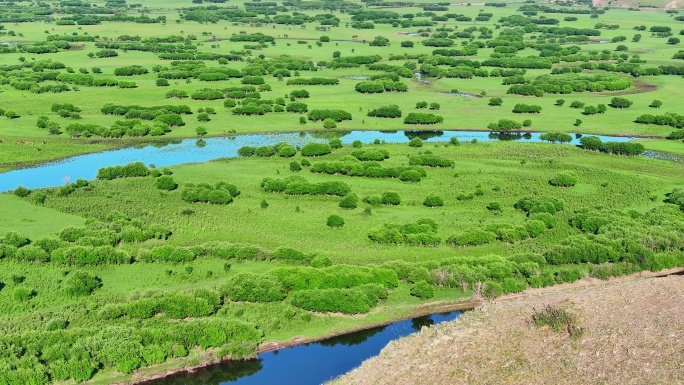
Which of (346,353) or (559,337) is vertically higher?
(559,337)

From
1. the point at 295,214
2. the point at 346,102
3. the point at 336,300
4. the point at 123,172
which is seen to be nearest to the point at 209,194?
the point at 295,214

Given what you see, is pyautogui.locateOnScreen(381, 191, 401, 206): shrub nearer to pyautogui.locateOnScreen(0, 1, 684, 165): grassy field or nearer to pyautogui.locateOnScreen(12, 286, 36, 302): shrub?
pyautogui.locateOnScreen(12, 286, 36, 302): shrub

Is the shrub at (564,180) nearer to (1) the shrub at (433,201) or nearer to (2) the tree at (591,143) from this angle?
(1) the shrub at (433,201)

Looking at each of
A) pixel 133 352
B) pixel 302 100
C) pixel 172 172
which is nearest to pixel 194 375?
pixel 133 352

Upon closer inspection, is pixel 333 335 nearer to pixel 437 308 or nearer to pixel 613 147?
pixel 437 308

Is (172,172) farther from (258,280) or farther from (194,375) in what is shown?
(194,375)

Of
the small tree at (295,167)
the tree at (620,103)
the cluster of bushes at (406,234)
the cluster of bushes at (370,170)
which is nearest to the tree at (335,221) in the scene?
the cluster of bushes at (406,234)
